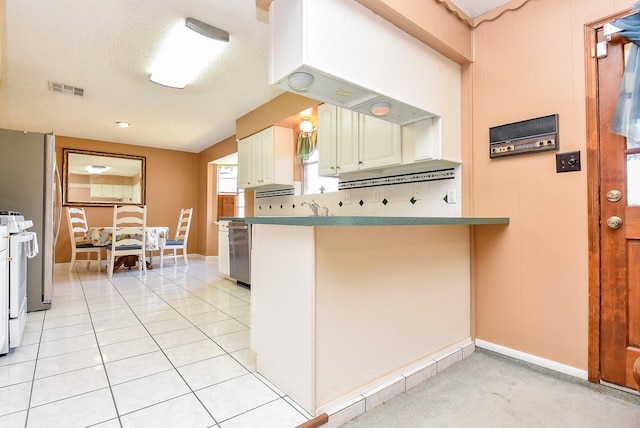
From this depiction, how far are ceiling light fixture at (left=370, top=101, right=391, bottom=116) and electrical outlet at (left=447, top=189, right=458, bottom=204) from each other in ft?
2.81

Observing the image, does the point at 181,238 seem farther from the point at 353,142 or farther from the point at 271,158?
the point at 353,142

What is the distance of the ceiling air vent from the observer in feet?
11.6

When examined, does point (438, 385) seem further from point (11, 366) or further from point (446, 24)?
point (11, 366)

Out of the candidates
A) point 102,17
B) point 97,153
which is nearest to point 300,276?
point 102,17

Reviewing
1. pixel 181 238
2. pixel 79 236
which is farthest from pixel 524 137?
pixel 79 236

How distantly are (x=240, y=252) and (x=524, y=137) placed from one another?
317 cm

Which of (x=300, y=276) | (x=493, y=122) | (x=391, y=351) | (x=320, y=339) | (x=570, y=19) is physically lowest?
(x=391, y=351)

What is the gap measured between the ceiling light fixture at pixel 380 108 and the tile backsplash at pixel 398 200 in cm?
81

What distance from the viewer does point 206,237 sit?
22.0ft

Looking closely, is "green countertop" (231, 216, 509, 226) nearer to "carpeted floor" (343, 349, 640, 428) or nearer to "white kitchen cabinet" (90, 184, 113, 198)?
"carpeted floor" (343, 349, 640, 428)


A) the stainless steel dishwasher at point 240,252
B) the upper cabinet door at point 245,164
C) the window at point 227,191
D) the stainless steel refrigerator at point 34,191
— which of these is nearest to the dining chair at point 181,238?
the window at point 227,191

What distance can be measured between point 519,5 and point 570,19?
1.13 ft

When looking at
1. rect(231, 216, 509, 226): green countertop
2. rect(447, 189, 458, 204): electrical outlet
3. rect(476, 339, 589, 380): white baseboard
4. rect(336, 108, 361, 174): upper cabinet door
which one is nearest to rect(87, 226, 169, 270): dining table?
rect(336, 108, 361, 174): upper cabinet door

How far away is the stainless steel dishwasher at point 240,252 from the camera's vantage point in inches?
150
